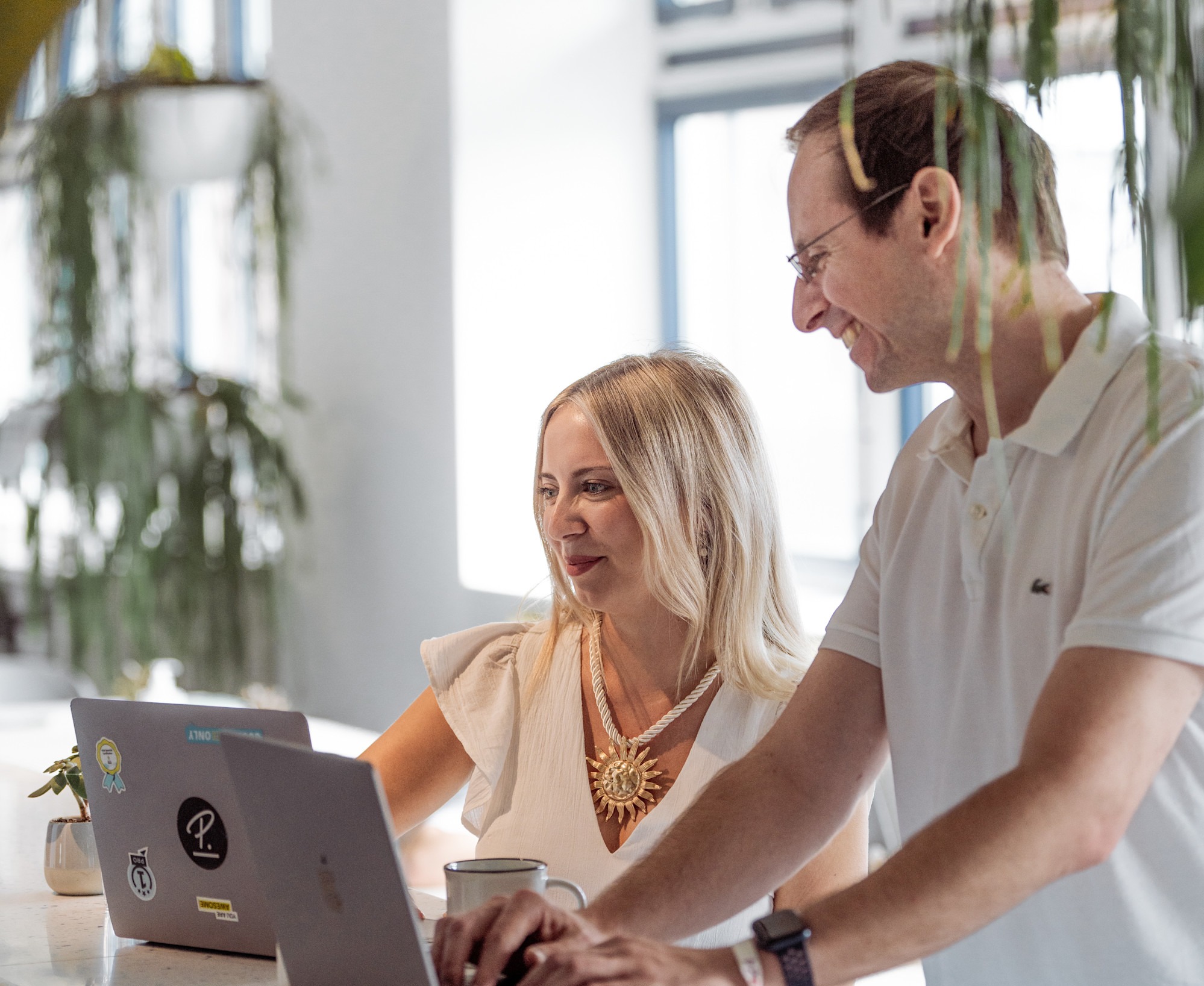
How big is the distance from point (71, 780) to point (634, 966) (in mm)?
941

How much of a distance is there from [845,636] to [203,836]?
2.28 feet

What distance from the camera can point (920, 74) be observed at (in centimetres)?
145

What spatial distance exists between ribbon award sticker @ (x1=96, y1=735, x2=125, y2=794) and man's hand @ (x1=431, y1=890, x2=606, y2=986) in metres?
0.56

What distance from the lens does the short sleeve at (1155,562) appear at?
1.16 meters

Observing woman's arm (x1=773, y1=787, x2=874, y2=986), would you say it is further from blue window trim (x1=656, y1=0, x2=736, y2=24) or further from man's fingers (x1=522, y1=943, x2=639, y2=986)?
blue window trim (x1=656, y1=0, x2=736, y2=24)

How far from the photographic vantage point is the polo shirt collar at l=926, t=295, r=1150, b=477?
1.34m

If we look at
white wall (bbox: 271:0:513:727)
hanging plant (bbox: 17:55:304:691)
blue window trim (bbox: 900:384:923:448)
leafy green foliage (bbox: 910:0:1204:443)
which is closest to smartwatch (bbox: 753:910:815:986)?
leafy green foliage (bbox: 910:0:1204:443)

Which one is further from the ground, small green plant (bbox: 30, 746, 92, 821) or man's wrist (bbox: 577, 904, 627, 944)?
small green plant (bbox: 30, 746, 92, 821)

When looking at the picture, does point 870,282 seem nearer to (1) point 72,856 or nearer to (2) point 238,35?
(1) point 72,856

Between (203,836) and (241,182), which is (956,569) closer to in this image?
(203,836)

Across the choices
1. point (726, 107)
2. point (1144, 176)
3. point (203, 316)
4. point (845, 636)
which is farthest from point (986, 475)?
point (203, 316)

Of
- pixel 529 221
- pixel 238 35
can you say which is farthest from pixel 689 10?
pixel 238 35

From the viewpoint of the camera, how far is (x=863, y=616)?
1.57 m

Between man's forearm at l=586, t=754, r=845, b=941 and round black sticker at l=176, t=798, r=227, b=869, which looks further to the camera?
round black sticker at l=176, t=798, r=227, b=869
